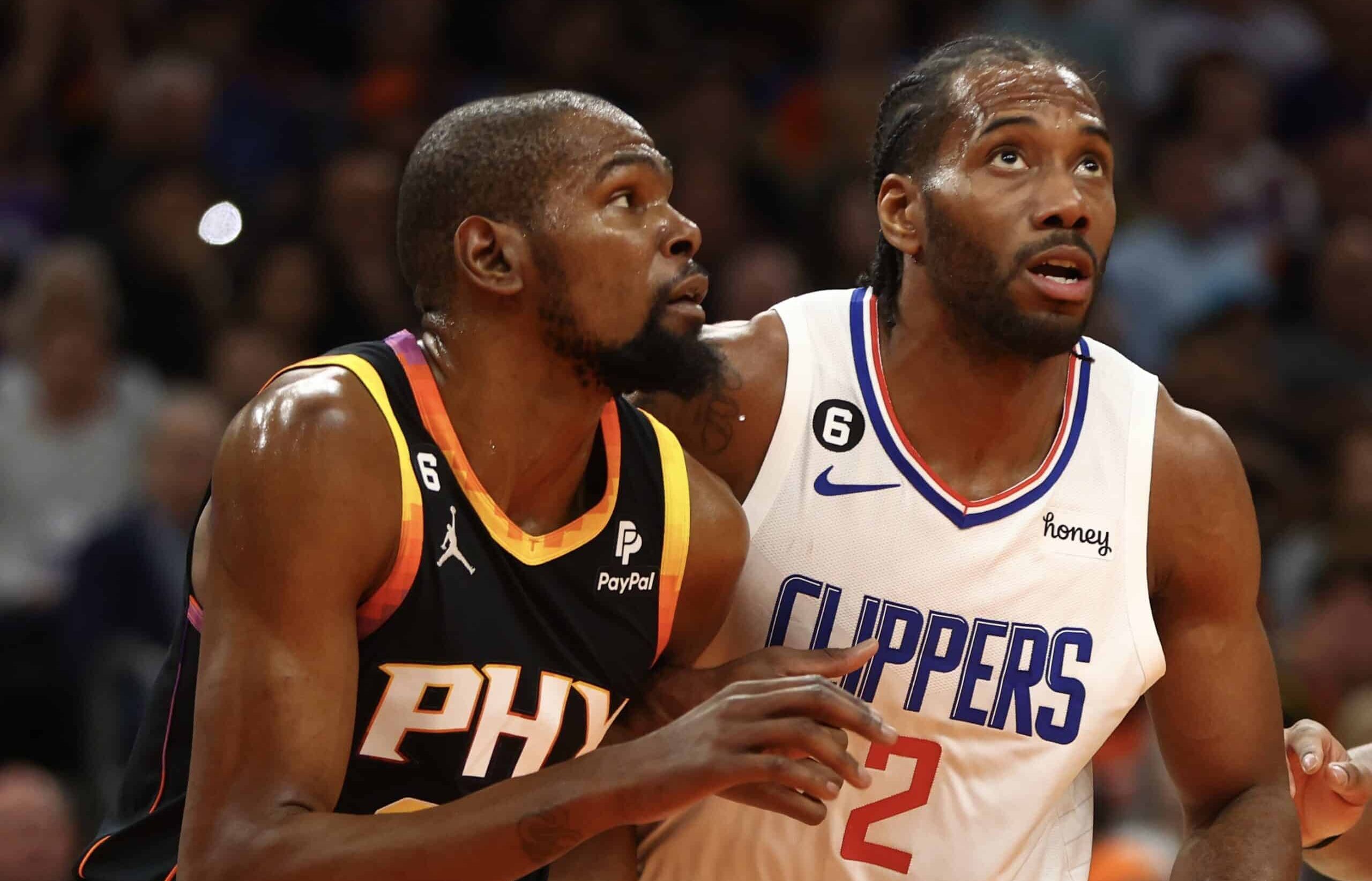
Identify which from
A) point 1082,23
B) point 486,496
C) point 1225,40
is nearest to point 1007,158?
point 486,496

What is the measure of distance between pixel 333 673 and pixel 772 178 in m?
5.85

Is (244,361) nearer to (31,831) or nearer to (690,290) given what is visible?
(31,831)

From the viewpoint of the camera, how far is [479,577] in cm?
309

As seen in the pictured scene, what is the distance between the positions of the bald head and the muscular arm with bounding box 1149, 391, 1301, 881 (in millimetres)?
1289

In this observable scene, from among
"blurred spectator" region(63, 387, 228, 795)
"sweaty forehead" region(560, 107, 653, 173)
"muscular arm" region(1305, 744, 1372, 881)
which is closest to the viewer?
"sweaty forehead" region(560, 107, 653, 173)

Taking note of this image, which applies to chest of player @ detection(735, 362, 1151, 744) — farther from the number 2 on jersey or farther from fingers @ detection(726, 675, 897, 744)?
fingers @ detection(726, 675, 897, 744)

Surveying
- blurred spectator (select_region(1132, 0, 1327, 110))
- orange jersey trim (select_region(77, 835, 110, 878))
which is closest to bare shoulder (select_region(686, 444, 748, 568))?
orange jersey trim (select_region(77, 835, 110, 878))

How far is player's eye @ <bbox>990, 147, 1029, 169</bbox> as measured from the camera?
3.48m

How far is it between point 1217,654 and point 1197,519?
27 cm

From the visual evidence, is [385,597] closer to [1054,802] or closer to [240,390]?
[1054,802]

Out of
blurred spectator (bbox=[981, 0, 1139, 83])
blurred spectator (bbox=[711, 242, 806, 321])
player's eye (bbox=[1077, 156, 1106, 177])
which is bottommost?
player's eye (bbox=[1077, 156, 1106, 177])

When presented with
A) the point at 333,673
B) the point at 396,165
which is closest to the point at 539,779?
the point at 333,673

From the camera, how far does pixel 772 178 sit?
8422 millimetres

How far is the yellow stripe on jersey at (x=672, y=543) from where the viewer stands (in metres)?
3.30
